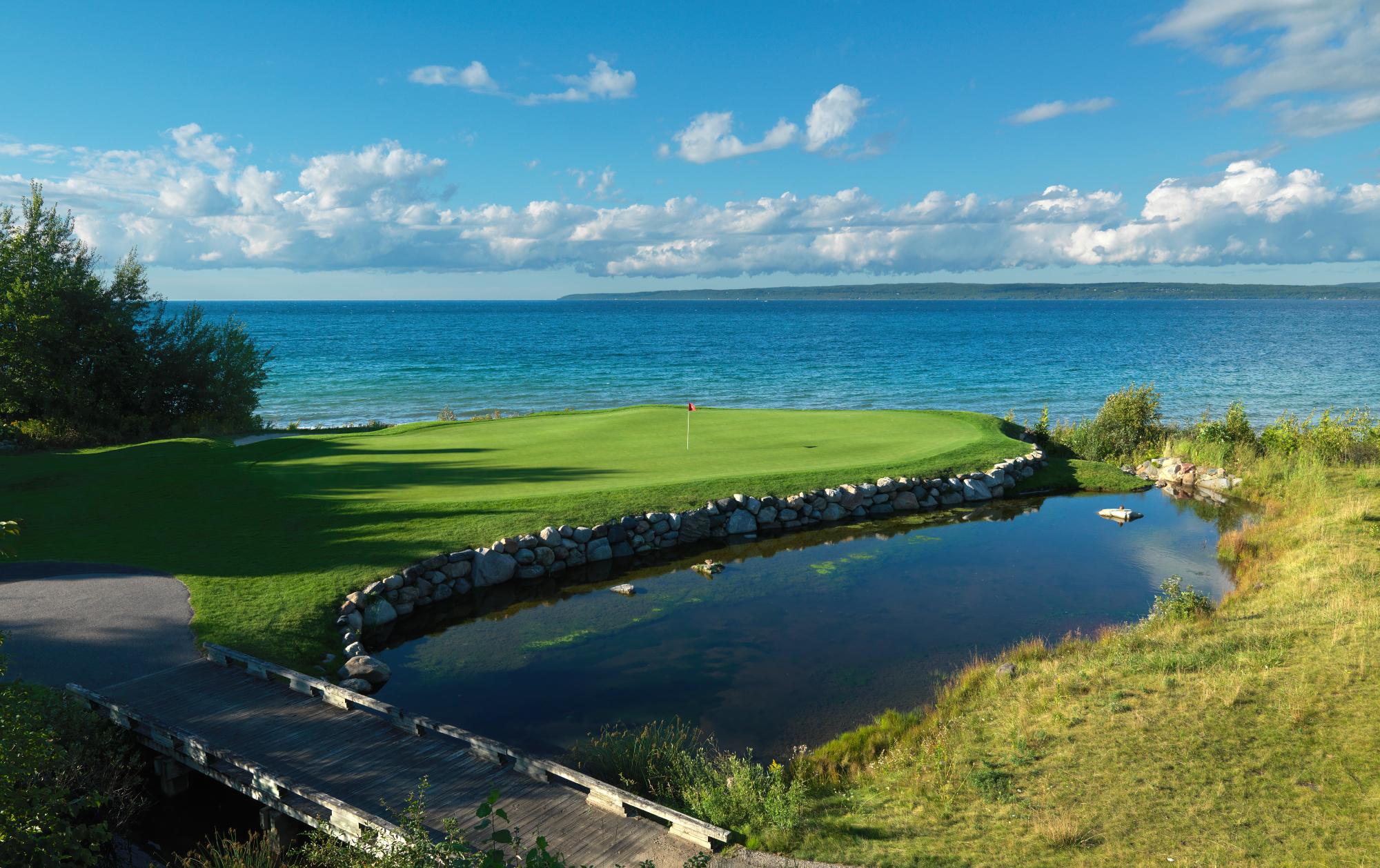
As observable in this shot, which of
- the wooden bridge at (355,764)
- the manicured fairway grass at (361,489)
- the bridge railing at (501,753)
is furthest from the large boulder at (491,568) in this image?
the wooden bridge at (355,764)

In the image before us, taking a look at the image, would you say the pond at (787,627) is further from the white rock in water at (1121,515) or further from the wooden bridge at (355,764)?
the wooden bridge at (355,764)

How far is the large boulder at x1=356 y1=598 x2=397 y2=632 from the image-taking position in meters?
13.2

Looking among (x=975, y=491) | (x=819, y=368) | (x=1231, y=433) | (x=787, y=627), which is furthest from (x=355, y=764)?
(x=819, y=368)

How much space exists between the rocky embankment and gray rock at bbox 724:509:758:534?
13.1 m

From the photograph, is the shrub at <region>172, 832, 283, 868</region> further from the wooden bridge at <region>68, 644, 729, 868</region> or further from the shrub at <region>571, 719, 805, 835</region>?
the shrub at <region>571, 719, 805, 835</region>

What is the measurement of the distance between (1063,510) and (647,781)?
16.5 m

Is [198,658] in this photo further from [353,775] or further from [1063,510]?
[1063,510]

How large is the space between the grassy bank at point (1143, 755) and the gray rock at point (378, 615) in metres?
7.72

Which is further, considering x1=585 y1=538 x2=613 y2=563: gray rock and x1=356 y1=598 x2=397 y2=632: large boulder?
x1=585 y1=538 x2=613 y2=563: gray rock

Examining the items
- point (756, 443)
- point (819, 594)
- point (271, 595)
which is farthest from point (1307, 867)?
point (756, 443)

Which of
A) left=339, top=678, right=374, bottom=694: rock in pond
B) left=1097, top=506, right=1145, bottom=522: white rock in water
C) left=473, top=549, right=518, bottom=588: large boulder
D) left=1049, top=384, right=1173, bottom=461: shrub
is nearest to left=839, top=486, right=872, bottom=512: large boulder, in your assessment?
left=1097, top=506, right=1145, bottom=522: white rock in water

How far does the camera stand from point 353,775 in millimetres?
8070

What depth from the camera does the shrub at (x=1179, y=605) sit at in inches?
501

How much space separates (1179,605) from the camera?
42.4 ft
